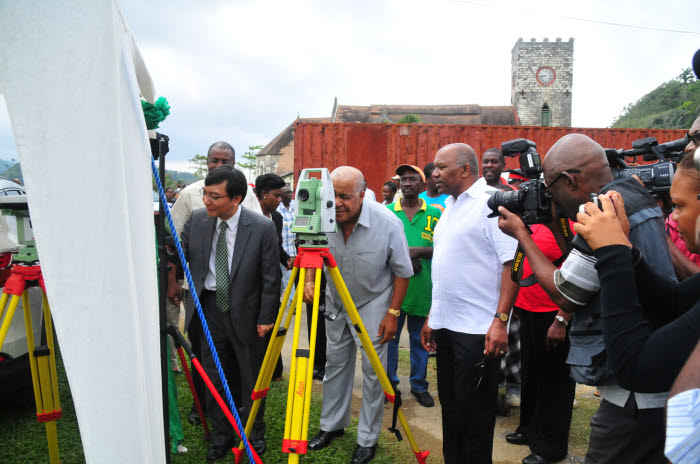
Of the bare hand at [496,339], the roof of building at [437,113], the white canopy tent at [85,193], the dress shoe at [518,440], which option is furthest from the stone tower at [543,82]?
the white canopy tent at [85,193]

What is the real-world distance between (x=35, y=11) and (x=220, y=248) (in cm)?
204

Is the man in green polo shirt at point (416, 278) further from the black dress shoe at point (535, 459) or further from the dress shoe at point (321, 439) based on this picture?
the black dress shoe at point (535, 459)

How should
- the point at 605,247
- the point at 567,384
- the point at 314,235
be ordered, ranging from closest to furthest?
the point at 605,247
the point at 314,235
the point at 567,384

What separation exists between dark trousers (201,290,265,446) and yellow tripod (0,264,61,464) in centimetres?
95

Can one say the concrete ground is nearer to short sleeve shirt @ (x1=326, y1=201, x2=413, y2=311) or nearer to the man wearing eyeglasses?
short sleeve shirt @ (x1=326, y1=201, x2=413, y2=311)

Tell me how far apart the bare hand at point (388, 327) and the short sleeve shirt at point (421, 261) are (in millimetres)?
1138

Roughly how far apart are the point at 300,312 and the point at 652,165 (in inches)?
68.0

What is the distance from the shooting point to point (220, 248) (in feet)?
10.5

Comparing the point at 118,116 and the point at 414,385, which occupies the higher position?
the point at 118,116

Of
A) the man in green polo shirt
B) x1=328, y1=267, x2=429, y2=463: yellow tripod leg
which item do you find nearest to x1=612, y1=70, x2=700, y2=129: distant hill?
the man in green polo shirt

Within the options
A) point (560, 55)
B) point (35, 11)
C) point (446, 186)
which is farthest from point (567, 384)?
point (560, 55)

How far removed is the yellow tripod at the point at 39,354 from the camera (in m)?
2.26

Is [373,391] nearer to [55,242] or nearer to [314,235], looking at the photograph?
[314,235]

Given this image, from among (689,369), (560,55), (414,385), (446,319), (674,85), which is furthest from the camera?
(674,85)
